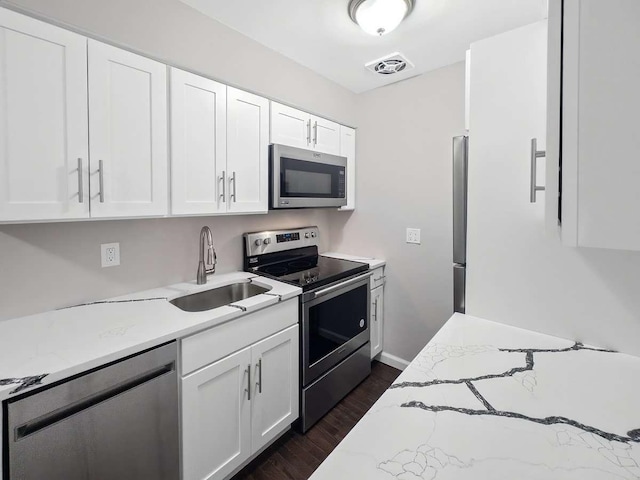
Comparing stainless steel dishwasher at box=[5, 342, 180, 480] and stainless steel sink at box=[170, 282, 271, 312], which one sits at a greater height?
stainless steel sink at box=[170, 282, 271, 312]

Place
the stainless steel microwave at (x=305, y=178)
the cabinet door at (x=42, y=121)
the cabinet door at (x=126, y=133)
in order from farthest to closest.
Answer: the stainless steel microwave at (x=305, y=178) → the cabinet door at (x=126, y=133) → the cabinet door at (x=42, y=121)

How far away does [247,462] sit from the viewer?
1.61 meters

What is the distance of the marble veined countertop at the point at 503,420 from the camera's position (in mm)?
588

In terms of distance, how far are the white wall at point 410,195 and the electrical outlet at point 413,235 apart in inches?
1.6

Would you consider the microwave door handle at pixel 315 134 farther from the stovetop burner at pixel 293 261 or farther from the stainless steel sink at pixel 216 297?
the stainless steel sink at pixel 216 297

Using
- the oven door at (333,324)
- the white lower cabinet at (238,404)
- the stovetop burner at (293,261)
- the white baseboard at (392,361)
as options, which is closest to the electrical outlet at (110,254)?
the white lower cabinet at (238,404)

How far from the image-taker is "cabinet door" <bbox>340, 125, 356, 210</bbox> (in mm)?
2695

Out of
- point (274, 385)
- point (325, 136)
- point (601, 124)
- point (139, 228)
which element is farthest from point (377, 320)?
point (601, 124)

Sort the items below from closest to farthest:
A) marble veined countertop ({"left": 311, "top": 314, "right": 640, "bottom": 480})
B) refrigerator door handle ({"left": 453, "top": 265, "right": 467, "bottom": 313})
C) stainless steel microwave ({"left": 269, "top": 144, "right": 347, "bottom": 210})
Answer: marble veined countertop ({"left": 311, "top": 314, "right": 640, "bottom": 480})
refrigerator door handle ({"left": 453, "top": 265, "right": 467, "bottom": 313})
stainless steel microwave ({"left": 269, "top": 144, "right": 347, "bottom": 210})

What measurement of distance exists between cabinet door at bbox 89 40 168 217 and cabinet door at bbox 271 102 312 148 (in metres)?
0.73

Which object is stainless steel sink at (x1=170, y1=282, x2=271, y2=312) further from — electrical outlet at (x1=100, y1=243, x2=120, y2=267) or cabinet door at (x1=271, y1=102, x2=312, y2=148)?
cabinet door at (x1=271, y1=102, x2=312, y2=148)

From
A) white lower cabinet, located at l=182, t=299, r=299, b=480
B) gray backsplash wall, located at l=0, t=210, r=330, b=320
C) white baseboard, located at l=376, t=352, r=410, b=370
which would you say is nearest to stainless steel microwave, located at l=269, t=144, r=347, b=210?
gray backsplash wall, located at l=0, t=210, r=330, b=320

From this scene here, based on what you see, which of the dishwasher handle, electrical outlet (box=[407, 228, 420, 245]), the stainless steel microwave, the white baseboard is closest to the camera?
the dishwasher handle

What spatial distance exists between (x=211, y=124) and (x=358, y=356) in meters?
1.92
